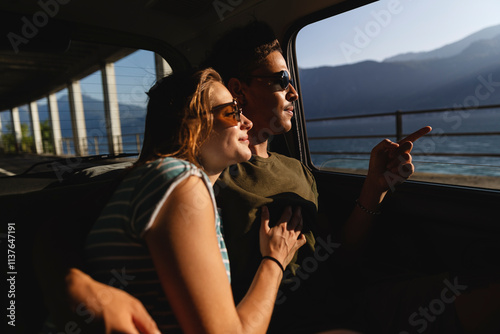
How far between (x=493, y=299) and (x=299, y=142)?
4.92ft

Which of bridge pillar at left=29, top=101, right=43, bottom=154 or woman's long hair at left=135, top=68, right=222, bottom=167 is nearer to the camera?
woman's long hair at left=135, top=68, right=222, bottom=167

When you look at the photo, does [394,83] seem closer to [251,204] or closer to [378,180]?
[378,180]

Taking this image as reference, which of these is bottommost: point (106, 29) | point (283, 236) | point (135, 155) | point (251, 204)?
point (283, 236)

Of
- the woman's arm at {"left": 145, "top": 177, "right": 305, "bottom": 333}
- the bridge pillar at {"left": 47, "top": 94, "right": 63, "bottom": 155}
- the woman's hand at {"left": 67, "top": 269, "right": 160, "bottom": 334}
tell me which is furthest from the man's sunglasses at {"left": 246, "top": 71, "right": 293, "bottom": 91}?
the bridge pillar at {"left": 47, "top": 94, "right": 63, "bottom": 155}

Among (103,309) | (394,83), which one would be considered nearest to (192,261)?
(103,309)

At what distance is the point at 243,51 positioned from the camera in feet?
5.49

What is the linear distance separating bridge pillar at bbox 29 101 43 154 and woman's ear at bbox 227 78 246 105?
1.53 m

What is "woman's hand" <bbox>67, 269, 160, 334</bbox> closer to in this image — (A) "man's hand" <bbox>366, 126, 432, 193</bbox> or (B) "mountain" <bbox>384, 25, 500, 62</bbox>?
(A) "man's hand" <bbox>366, 126, 432, 193</bbox>

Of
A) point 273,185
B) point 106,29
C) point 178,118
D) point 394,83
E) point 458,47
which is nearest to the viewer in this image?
point 178,118

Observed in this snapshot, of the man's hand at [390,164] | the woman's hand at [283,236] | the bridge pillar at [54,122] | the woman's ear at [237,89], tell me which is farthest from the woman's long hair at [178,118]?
the bridge pillar at [54,122]

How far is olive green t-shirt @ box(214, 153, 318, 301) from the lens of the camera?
3.93ft

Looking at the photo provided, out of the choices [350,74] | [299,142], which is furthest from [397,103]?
[299,142]

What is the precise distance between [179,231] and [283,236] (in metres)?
0.58

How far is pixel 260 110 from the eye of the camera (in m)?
1.63
